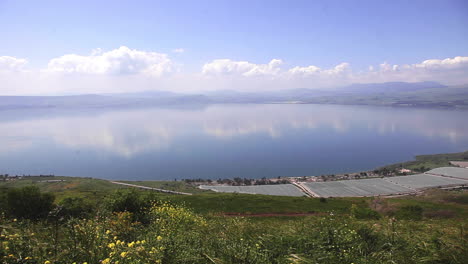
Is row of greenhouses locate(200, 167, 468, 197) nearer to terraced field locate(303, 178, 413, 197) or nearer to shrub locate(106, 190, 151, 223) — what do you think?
terraced field locate(303, 178, 413, 197)

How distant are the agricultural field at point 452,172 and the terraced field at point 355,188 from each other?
28482 millimetres

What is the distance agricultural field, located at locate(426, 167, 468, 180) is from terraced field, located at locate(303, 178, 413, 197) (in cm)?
2848

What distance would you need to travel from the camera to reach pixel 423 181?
9425 cm

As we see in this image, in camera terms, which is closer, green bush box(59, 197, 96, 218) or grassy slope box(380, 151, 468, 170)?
green bush box(59, 197, 96, 218)

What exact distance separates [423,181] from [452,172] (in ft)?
73.0

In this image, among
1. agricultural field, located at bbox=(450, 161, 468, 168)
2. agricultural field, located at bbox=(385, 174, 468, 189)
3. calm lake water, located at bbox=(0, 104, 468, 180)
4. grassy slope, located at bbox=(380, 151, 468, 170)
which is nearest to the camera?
agricultural field, located at bbox=(385, 174, 468, 189)

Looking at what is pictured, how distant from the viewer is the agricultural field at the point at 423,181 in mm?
88125

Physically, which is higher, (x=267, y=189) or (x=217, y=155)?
(x=217, y=155)

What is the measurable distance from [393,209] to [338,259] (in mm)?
31394

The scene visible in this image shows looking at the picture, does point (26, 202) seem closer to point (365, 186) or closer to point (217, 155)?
point (365, 186)

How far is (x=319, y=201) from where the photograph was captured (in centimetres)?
4150

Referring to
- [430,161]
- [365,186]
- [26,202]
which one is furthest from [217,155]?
[26,202]

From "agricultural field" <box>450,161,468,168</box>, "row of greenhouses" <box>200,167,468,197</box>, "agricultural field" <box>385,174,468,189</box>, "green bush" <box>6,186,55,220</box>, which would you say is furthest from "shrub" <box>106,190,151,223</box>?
"agricultural field" <box>450,161,468,168</box>

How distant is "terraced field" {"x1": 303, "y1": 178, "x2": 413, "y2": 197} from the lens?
81.6 metres
